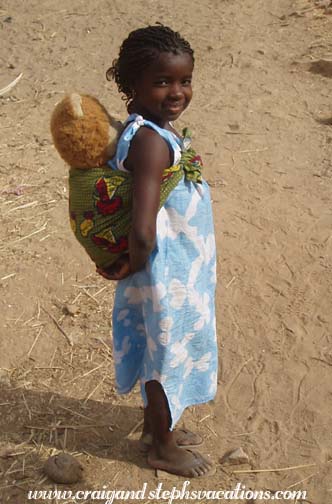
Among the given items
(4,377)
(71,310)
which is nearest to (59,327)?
(71,310)

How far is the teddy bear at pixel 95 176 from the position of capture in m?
2.25

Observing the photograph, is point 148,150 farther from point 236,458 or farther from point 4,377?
point 4,377

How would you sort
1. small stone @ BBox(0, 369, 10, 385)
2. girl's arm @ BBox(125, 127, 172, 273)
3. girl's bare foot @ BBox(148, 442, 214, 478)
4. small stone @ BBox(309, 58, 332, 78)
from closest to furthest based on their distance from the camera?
girl's arm @ BBox(125, 127, 172, 273)
girl's bare foot @ BBox(148, 442, 214, 478)
small stone @ BBox(0, 369, 10, 385)
small stone @ BBox(309, 58, 332, 78)

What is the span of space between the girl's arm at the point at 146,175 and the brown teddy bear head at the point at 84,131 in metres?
0.09

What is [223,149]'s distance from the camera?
529cm

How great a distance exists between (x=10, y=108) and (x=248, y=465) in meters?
3.97

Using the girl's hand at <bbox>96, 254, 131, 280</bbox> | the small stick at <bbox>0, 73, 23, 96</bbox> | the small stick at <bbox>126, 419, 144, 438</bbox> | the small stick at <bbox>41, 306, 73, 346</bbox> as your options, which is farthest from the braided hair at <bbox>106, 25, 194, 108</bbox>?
the small stick at <bbox>0, 73, 23, 96</bbox>

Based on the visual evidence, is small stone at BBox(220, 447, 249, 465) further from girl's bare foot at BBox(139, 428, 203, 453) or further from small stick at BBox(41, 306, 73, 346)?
small stick at BBox(41, 306, 73, 346)

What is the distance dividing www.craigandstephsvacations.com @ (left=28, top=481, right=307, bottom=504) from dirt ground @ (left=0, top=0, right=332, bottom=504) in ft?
0.11

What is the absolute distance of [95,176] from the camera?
2338mm

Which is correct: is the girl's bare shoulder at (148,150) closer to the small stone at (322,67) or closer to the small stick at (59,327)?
the small stick at (59,327)

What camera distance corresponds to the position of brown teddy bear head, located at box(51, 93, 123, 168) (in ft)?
7.35

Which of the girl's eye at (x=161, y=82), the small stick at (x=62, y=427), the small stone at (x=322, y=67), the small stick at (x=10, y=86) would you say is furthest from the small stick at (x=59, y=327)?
the small stone at (x=322, y=67)

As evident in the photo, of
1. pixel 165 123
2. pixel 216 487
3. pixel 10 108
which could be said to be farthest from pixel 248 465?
pixel 10 108
